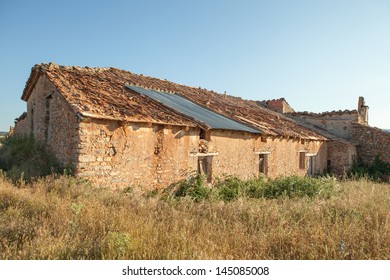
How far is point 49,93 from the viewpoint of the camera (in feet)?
29.0

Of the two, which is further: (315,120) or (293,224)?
(315,120)

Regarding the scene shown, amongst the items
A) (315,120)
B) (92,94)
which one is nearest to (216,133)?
(92,94)

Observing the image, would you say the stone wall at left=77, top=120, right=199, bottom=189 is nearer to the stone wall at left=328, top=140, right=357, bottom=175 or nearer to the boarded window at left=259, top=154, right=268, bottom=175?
the boarded window at left=259, top=154, right=268, bottom=175

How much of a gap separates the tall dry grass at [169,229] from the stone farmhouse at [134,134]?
132 centimetres

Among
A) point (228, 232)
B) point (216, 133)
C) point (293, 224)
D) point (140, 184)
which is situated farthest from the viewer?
point (216, 133)

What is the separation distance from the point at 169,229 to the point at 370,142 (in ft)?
53.7

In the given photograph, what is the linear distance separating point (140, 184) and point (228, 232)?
3.63 metres

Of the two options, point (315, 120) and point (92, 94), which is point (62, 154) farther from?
point (315, 120)

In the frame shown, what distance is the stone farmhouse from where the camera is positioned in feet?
22.5

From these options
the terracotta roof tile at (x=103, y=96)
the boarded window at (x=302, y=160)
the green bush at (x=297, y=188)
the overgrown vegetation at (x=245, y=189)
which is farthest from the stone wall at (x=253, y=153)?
the green bush at (x=297, y=188)

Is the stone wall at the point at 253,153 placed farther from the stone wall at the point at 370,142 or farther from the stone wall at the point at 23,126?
the stone wall at the point at 23,126

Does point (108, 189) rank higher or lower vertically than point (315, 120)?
lower
